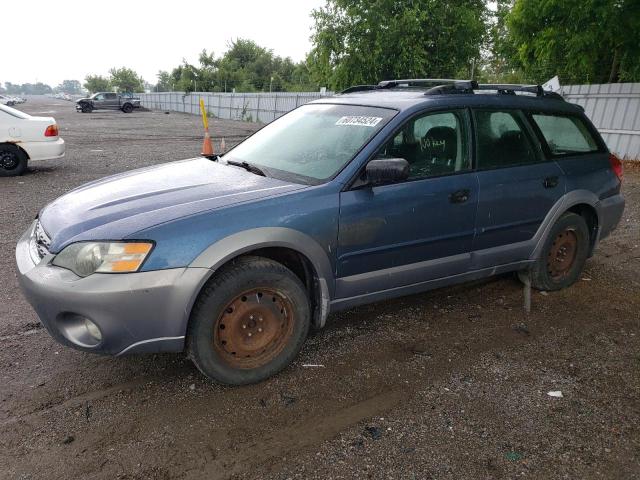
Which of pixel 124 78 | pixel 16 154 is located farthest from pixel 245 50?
pixel 16 154

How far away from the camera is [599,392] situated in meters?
2.95

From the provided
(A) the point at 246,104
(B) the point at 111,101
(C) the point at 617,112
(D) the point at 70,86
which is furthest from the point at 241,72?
(D) the point at 70,86

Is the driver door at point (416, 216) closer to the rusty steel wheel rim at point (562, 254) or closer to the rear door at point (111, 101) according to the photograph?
the rusty steel wheel rim at point (562, 254)

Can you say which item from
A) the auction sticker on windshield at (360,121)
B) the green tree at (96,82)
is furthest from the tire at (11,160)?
the green tree at (96,82)

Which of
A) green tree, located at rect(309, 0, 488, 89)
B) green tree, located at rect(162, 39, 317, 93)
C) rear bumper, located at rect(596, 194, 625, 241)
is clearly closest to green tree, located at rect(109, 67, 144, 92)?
green tree, located at rect(162, 39, 317, 93)

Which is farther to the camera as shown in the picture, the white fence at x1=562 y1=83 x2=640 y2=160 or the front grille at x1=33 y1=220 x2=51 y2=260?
the white fence at x1=562 y1=83 x2=640 y2=160

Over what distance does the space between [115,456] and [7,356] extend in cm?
137

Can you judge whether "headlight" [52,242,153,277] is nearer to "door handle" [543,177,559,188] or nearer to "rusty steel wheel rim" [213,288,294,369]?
"rusty steel wheel rim" [213,288,294,369]

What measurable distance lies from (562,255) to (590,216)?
1.45 feet

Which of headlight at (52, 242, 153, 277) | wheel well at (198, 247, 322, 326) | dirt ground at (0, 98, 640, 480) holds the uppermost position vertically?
headlight at (52, 242, 153, 277)

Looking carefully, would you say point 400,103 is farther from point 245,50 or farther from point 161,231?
point 245,50

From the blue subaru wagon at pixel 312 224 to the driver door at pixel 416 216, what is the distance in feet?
0.03

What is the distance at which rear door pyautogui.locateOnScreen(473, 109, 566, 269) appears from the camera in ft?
12.0

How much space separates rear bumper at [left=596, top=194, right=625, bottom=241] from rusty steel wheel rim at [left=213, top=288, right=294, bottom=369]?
3031mm
